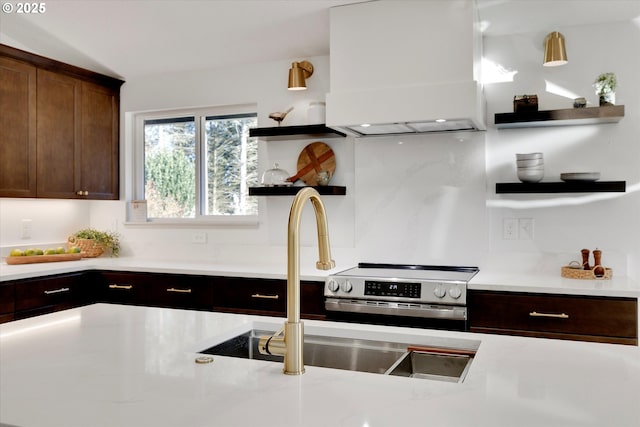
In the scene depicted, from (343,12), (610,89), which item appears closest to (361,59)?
(343,12)

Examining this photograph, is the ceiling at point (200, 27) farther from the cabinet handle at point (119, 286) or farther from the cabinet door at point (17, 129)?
the cabinet handle at point (119, 286)

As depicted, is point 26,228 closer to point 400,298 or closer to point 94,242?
point 94,242

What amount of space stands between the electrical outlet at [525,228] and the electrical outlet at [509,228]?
0.02 m

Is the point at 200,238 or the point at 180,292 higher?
the point at 200,238

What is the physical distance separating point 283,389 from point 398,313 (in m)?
1.81

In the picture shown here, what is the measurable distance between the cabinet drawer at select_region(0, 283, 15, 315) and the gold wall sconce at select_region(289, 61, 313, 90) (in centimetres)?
204

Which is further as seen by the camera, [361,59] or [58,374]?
[361,59]

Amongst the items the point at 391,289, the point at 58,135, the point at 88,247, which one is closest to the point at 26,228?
the point at 88,247

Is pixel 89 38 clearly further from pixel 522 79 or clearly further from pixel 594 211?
pixel 594 211

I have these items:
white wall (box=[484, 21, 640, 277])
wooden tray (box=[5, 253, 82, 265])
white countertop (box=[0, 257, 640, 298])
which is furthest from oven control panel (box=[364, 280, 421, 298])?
wooden tray (box=[5, 253, 82, 265])

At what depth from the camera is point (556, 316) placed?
8.80 ft

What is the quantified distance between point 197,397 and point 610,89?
279 centimetres

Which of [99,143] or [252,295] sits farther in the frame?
[99,143]

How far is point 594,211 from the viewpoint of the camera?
125 inches
